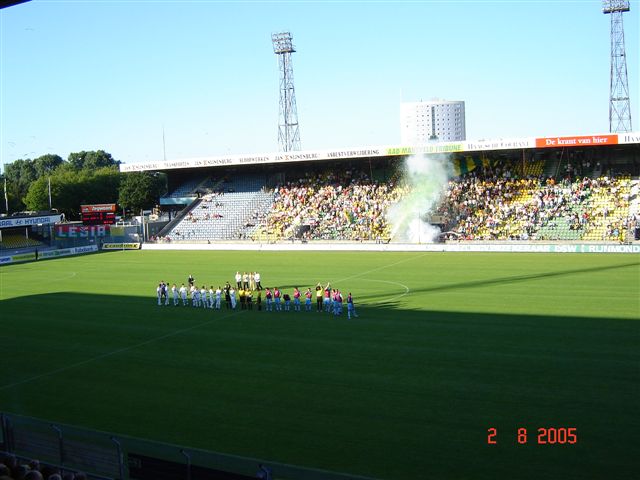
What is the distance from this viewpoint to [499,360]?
16.5 meters

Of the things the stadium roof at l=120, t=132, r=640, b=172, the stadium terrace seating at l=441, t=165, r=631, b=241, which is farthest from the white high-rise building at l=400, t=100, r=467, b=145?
the stadium terrace seating at l=441, t=165, r=631, b=241

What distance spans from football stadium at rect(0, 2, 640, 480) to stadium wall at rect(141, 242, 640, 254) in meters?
0.19

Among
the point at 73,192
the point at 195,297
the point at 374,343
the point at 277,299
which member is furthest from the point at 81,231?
the point at 374,343

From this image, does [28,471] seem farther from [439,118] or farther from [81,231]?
[439,118]

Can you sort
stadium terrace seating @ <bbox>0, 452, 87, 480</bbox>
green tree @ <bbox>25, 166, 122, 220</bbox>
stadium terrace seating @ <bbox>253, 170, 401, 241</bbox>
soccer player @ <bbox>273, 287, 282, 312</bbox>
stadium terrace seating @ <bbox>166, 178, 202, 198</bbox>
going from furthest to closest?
green tree @ <bbox>25, 166, 122, 220</bbox> < stadium terrace seating @ <bbox>166, 178, 202, 198</bbox> < stadium terrace seating @ <bbox>253, 170, 401, 241</bbox> < soccer player @ <bbox>273, 287, 282, 312</bbox> < stadium terrace seating @ <bbox>0, 452, 87, 480</bbox>

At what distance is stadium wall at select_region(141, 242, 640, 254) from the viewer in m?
40.6

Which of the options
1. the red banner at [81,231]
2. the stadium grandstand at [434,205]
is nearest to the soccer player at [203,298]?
the stadium grandstand at [434,205]

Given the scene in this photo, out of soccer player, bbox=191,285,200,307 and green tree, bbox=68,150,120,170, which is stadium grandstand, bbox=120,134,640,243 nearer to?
soccer player, bbox=191,285,200,307

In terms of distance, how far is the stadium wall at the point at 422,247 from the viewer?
4056cm

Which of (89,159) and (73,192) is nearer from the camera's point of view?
(73,192)

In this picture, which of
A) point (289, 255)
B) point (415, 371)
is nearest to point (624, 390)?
point (415, 371)

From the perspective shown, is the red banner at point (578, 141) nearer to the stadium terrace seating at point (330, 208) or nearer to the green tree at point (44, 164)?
the stadium terrace seating at point (330, 208)

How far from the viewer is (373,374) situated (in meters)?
16.0

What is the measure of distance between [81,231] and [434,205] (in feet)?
116
